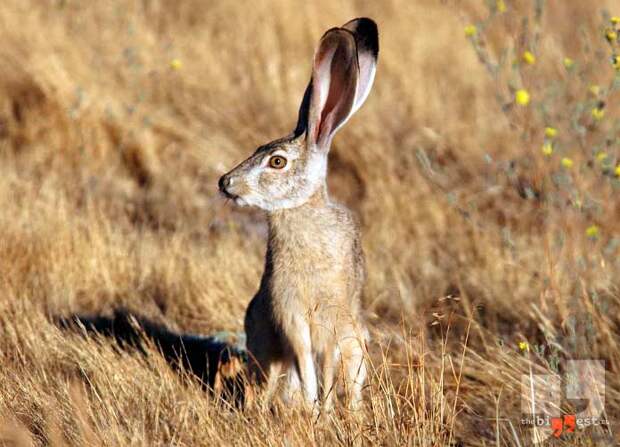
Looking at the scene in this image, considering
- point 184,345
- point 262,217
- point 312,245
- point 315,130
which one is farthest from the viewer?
point 262,217

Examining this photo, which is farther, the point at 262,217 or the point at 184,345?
the point at 262,217

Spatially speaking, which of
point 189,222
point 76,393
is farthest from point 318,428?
point 189,222

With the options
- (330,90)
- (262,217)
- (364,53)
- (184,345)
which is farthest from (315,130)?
(262,217)

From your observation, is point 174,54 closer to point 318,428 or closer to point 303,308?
point 303,308

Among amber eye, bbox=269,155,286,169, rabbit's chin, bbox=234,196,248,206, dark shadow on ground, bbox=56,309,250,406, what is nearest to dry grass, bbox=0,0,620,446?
dark shadow on ground, bbox=56,309,250,406

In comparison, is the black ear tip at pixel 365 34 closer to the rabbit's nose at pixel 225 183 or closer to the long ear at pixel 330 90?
the long ear at pixel 330 90

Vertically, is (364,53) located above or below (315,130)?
above

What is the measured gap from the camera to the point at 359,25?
4594 mm

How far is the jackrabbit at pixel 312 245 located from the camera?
4.30 m

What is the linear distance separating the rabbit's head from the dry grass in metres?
0.76

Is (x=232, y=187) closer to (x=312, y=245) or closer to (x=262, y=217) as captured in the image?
(x=312, y=245)

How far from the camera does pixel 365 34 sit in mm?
4590

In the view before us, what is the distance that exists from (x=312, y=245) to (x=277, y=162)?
0.37m

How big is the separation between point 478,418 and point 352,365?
55cm
